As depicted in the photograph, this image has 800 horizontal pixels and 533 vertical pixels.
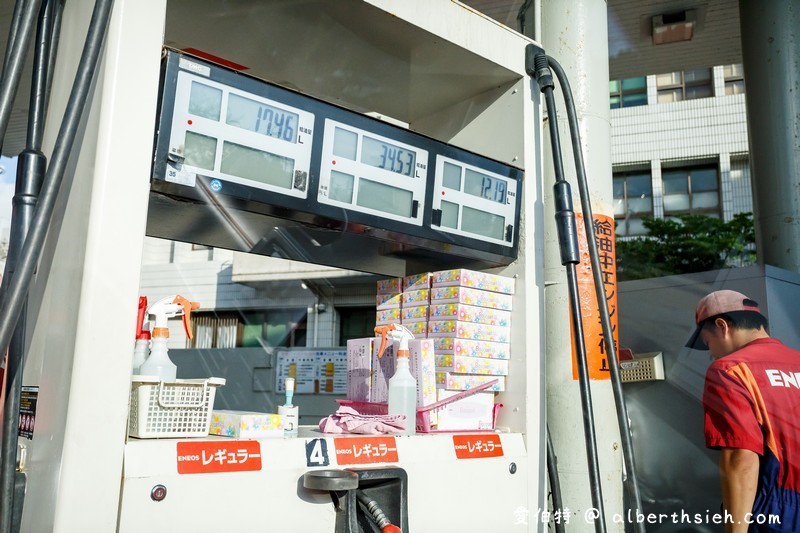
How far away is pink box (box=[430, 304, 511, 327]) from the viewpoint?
2.47 meters

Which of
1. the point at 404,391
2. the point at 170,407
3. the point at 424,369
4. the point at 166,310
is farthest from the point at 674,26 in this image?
the point at 170,407

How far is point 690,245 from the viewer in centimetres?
1559

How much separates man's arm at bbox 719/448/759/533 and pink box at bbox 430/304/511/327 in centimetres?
111

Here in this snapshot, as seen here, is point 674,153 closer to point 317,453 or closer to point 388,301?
point 388,301

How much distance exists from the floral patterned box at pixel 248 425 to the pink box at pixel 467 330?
2.38 ft

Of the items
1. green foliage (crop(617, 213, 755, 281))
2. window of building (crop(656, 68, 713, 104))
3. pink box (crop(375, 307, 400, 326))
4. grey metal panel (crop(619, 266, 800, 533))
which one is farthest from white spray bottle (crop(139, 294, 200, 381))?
window of building (crop(656, 68, 713, 104))

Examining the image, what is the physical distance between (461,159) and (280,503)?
55.5 inches

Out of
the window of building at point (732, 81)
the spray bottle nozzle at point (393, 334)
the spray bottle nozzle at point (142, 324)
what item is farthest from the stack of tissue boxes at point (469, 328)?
the window of building at point (732, 81)

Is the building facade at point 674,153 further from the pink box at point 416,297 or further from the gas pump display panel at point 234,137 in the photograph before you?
the gas pump display panel at point 234,137

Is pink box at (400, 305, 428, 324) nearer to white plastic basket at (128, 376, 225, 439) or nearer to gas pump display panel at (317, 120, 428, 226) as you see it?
gas pump display panel at (317, 120, 428, 226)

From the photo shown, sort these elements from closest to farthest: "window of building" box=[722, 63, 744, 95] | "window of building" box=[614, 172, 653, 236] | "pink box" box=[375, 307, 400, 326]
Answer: "pink box" box=[375, 307, 400, 326]
"window of building" box=[722, 63, 744, 95]
"window of building" box=[614, 172, 653, 236]

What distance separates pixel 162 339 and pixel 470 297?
41.6 inches

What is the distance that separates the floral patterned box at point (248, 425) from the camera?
1.92 meters

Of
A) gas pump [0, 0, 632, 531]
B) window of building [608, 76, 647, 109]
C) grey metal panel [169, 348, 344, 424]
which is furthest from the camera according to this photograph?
window of building [608, 76, 647, 109]
